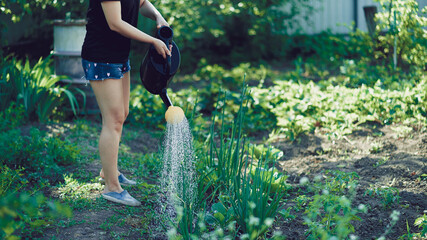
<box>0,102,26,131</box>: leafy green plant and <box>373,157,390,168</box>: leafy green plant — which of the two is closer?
<box>373,157,390,168</box>: leafy green plant

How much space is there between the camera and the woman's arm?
235cm

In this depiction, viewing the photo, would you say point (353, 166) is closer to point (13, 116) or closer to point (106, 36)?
point (106, 36)

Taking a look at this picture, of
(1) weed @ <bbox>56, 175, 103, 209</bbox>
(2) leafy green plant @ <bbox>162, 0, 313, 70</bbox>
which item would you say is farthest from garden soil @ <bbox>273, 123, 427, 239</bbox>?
(2) leafy green plant @ <bbox>162, 0, 313, 70</bbox>

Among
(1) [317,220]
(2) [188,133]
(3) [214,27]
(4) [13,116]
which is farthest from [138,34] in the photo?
(3) [214,27]

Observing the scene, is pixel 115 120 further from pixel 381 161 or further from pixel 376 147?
pixel 376 147

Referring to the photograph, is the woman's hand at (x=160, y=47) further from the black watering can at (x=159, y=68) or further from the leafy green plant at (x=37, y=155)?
the leafy green plant at (x=37, y=155)

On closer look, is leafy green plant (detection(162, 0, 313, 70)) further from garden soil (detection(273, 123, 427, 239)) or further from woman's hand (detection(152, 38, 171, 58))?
woman's hand (detection(152, 38, 171, 58))

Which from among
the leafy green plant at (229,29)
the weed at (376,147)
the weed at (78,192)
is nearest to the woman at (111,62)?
the weed at (78,192)

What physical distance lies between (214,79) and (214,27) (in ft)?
3.73

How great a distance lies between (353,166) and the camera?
10.4 ft

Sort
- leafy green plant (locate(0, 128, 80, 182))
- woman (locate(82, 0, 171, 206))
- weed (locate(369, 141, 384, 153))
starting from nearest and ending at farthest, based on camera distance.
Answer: woman (locate(82, 0, 171, 206)) < leafy green plant (locate(0, 128, 80, 182)) < weed (locate(369, 141, 384, 153))

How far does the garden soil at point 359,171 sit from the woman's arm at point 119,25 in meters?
0.92

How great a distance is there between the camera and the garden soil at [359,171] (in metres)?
2.31

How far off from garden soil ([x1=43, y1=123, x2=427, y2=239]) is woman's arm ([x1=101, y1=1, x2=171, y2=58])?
0.92 meters
